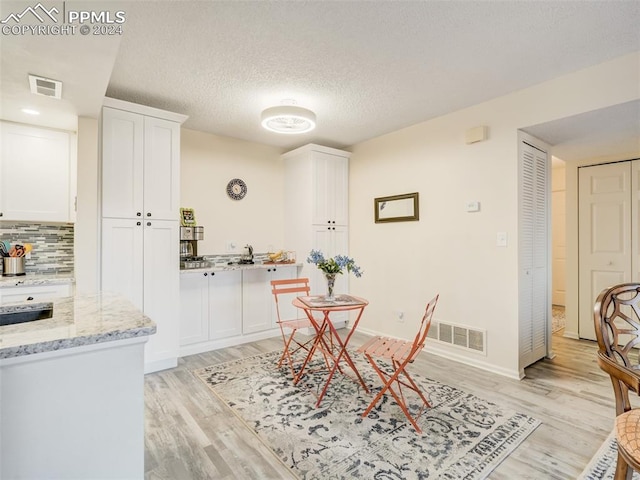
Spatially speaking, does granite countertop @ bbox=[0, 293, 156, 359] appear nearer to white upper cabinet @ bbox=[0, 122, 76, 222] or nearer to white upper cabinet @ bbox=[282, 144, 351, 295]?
white upper cabinet @ bbox=[0, 122, 76, 222]

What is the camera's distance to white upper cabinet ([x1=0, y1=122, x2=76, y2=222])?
9.34 ft

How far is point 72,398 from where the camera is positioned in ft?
3.44

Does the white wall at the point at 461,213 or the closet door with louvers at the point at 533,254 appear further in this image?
the closet door with louvers at the point at 533,254

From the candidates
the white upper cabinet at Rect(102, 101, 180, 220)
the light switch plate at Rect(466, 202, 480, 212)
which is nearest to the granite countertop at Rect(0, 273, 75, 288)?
the white upper cabinet at Rect(102, 101, 180, 220)

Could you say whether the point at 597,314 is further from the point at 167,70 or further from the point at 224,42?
the point at 167,70

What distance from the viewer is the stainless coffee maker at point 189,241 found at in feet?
12.0

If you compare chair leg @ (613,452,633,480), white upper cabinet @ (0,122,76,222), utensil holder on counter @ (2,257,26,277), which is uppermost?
white upper cabinet @ (0,122,76,222)

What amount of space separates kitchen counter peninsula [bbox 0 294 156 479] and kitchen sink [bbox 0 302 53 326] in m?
0.45

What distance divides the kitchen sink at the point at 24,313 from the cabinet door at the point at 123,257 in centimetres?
140

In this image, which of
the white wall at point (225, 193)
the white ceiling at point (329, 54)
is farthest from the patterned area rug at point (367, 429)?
the white ceiling at point (329, 54)

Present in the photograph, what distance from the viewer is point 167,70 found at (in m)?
2.63

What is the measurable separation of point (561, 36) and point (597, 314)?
1908 millimetres

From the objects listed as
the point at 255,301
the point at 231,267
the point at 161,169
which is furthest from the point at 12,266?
the point at 255,301

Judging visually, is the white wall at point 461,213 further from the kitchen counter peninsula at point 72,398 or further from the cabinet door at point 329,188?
the kitchen counter peninsula at point 72,398
